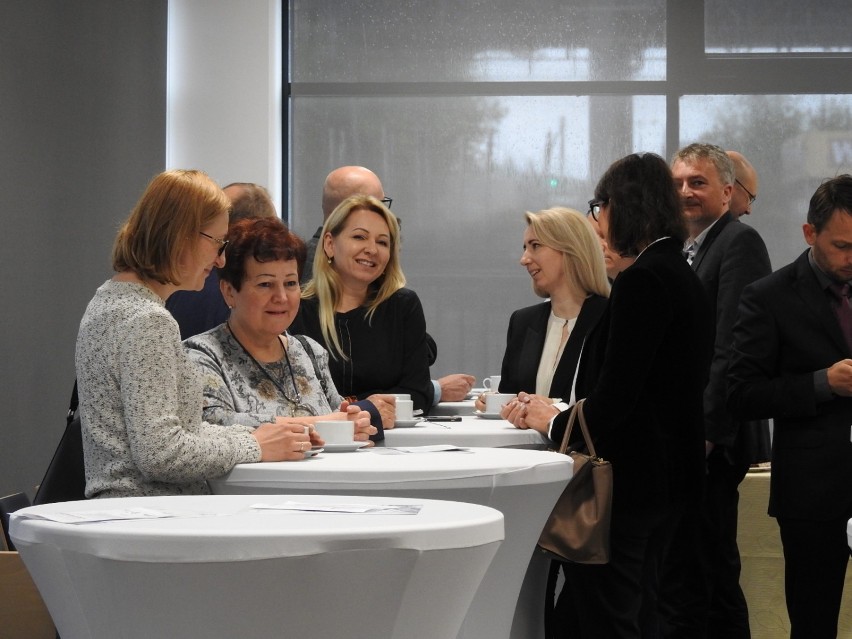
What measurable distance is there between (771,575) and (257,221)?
2.78 meters

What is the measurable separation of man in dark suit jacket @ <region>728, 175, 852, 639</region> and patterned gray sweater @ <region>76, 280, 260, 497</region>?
1783 mm

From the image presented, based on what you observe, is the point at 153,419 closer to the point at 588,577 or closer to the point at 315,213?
the point at 588,577

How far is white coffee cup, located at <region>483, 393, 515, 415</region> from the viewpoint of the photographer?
3.55m

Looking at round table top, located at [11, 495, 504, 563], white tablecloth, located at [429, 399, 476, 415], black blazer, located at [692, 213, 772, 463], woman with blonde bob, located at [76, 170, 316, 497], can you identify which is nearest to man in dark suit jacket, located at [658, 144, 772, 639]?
black blazer, located at [692, 213, 772, 463]

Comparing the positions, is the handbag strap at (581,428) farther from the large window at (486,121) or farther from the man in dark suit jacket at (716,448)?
the large window at (486,121)

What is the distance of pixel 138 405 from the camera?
2.10 meters

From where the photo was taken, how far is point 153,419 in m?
2.11

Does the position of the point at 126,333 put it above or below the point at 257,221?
below

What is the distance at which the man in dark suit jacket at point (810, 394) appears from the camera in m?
3.22

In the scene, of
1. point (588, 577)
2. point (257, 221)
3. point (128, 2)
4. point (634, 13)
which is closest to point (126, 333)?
point (257, 221)

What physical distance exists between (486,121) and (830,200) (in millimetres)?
4409

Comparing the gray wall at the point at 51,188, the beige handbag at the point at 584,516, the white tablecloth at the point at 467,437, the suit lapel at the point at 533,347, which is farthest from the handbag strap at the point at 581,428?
the gray wall at the point at 51,188

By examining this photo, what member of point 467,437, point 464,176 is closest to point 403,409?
point 467,437

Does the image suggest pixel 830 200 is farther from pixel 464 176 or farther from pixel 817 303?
pixel 464 176
